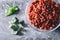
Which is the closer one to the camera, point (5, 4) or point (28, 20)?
point (28, 20)

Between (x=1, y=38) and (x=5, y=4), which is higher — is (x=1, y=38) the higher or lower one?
the lower one

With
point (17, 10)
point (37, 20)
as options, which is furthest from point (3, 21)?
point (37, 20)

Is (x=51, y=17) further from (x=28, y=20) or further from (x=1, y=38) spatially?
(x=1, y=38)

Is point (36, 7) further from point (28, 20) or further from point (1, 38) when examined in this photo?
point (1, 38)

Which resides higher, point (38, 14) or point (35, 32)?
point (38, 14)

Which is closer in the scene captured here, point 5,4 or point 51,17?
point 51,17

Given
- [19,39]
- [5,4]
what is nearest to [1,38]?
[19,39]

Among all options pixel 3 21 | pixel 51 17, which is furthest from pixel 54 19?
pixel 3 21
